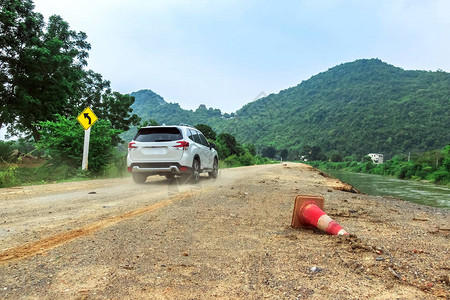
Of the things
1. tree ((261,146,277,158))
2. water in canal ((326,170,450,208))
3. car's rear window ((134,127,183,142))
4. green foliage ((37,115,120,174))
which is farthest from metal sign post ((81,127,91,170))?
tree ((261,146,277,158))

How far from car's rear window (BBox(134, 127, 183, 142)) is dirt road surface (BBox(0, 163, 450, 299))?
4.82 m

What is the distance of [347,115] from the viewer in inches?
5817

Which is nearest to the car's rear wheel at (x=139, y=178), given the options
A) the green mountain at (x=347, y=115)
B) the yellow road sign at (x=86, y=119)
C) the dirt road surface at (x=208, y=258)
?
the yellow road sign at (x=86, y=119)

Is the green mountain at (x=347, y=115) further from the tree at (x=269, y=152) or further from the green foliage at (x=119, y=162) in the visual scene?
the green foliage at (x=119, y=162)

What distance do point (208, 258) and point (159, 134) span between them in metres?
7.33

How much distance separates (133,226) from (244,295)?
7.63 ft

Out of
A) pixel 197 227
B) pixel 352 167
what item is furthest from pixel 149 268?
pixel 352 167

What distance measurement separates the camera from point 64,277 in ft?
7.68

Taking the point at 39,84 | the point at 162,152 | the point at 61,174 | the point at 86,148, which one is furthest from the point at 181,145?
the point at 39,84

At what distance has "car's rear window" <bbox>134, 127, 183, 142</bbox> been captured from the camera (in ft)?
31.5

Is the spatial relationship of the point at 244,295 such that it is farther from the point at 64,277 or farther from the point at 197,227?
the point at 197,227

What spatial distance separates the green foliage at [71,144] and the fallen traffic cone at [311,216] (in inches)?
453

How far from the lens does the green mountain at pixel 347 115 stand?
113 metres

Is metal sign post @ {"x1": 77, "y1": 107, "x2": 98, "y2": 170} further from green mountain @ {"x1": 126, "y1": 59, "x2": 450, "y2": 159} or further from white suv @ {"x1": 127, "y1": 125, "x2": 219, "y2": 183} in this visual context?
green mountain @ {"x1": 126, "y1": 59, "x2": 450, "y2": 159}
